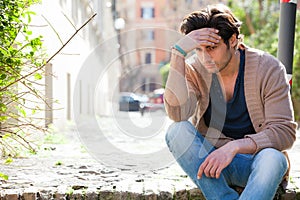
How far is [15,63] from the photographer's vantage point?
112 inches

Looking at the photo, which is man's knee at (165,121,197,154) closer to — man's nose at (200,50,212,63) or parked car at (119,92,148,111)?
man's nose at (200,50,212,63)

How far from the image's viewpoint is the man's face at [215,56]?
252cm

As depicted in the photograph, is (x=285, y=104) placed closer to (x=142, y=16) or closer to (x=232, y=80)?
(x=232, y=80)

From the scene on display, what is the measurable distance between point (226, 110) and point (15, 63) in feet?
4.08

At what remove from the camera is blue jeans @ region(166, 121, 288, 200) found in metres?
2.25

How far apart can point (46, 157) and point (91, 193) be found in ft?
5.28

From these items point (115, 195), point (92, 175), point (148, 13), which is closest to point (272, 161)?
point (115, 195)

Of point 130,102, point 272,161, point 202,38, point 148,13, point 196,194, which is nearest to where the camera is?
point 272,161

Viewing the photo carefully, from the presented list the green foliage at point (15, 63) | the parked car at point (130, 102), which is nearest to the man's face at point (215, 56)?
the green foliage at point (15, 63)

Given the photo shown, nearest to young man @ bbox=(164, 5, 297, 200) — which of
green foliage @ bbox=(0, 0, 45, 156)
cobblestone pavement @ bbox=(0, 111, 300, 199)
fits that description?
cobblestone pavement @ bbox=(0, 111, 300, 199)

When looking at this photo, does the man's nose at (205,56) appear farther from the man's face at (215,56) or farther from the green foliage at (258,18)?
the green foliage at (258,18)

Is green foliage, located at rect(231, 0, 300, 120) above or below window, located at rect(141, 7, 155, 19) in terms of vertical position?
below

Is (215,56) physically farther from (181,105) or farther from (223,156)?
(223,156)

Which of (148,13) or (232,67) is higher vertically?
(148,13)
